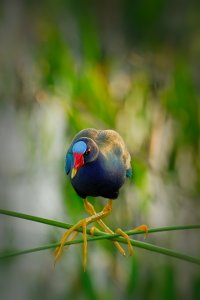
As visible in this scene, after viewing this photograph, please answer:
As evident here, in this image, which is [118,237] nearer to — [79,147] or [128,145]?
[79,147]

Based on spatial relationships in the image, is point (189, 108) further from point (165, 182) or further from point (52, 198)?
point (52, 198)

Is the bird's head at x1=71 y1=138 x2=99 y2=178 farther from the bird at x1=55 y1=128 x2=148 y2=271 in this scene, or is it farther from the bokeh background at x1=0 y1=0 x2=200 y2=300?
the bokeh background at x1=0 y1=0 x2=200 y2=300

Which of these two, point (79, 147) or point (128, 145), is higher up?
point (128, 145)

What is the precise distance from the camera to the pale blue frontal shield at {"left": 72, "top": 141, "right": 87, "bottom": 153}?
35.0 inches

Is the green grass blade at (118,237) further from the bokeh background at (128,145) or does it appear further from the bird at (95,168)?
the bokeh background at (128,145)

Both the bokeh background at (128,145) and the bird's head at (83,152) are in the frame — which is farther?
the bokeh background at (128,145)

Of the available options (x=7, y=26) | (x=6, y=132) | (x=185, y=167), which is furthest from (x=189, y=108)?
(x=7, y=26)

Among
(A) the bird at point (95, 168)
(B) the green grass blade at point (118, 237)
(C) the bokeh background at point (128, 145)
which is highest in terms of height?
(C) the bokeh background at point (128, 145)

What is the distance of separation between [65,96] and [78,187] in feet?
2.68

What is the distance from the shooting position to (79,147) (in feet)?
2.94

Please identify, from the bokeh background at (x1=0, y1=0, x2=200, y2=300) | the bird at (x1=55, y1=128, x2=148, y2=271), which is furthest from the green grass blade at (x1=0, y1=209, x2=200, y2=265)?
the bokeh background at (x1=0, y1=0, x2=200, y2=300)

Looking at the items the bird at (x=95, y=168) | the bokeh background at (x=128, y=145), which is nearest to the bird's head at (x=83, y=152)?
the bird at (x=95, y=168)

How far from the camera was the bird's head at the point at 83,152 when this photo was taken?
894mm

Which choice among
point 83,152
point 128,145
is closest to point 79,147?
point 83,152
